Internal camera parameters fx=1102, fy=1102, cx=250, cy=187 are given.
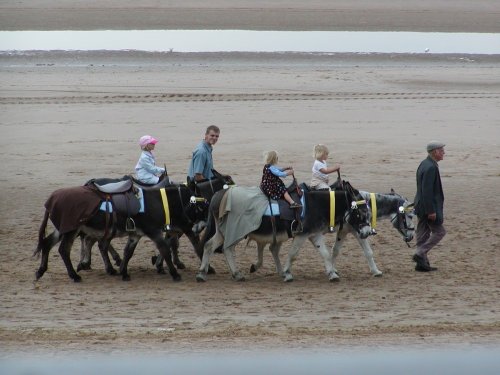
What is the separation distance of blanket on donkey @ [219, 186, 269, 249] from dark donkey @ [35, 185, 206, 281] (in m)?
0.59

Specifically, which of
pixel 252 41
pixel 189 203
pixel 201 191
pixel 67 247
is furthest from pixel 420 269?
pixel 252 41

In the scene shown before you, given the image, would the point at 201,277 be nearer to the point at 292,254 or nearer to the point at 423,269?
the point at 292,254

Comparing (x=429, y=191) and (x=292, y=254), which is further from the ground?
(x=429, y=191)

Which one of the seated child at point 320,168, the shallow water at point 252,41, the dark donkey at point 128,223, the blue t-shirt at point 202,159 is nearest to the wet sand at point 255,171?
the dark donkey at point 128,223

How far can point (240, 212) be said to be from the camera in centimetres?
1462

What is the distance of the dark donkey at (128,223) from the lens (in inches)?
580

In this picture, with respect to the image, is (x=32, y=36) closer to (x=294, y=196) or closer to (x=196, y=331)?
(x=294, y=196)

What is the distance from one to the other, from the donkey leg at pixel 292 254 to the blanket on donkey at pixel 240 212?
65 centimetres

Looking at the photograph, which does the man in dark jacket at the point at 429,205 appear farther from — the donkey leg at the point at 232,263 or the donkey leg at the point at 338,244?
the donkey leg at the point at 232,263

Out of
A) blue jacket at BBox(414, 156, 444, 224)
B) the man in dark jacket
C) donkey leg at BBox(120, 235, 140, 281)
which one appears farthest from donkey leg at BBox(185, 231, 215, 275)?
blue jacket at BBox(414, 156, 444, 224)

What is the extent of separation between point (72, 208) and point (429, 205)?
4.90m

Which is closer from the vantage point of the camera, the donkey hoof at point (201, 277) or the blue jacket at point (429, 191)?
the donkey hoof at point (201, 277)

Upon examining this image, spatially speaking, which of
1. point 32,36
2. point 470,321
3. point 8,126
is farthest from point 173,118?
point 32,36

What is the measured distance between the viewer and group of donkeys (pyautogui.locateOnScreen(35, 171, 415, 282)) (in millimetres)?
14750
